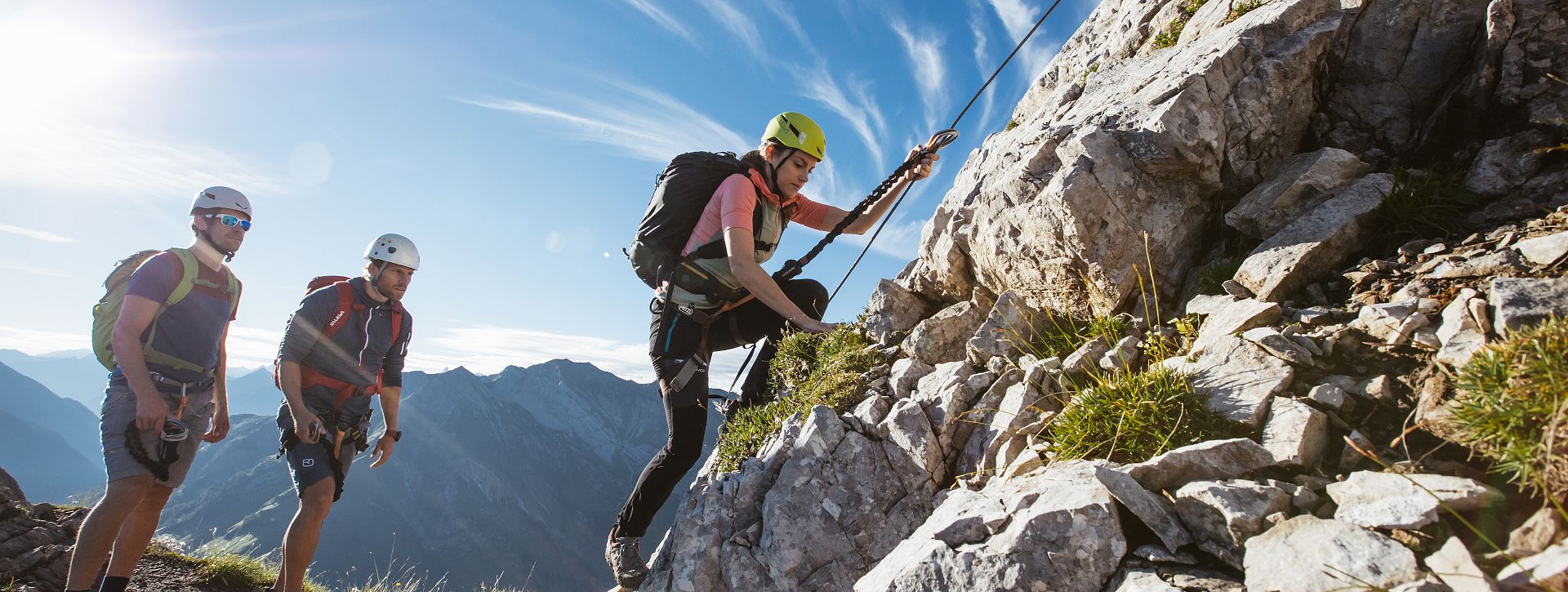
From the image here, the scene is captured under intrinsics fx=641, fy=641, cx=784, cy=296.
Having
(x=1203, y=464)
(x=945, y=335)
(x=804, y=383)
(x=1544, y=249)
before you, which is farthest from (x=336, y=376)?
(x=1544, y=249)

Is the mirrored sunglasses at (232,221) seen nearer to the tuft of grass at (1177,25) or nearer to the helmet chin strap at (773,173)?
the helmet chin strap at (773,173)

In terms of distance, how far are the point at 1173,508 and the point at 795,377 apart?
184 inches

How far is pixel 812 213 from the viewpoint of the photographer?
841cm

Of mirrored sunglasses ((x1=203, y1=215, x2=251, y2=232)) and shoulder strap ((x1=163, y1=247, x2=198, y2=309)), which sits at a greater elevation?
mirrored sunglasses ((x1=203, y1=215, x2=251, y2=232))

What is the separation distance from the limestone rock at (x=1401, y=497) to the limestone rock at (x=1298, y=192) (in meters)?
2.65

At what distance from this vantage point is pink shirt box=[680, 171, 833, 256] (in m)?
6.25

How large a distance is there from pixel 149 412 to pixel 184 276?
58.7 inches

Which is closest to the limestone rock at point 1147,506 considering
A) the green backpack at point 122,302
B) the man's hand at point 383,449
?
the man's hand at point 383,449

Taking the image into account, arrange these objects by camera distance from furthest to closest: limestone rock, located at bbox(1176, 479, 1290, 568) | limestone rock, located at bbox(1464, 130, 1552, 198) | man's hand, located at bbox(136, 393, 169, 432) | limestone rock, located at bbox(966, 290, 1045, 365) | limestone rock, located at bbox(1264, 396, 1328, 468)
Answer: man's hand, located at bbox(136, 393, 169, 432)
limestone rock, located at bbox(966, 290, 1045, 365)
limestone rock, located at bbox(1464, 130, 1552, 198)
limestone rock, located at bbox(1264, 396, 1328, 468)
limestone rock, located at bbox(1176, 479, 1290, 568)

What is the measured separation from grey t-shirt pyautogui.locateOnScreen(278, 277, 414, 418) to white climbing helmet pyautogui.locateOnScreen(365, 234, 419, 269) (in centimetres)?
→ 36

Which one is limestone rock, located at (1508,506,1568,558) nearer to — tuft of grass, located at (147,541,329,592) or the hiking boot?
the hiking boot

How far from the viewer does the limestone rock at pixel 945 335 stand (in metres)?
6.25

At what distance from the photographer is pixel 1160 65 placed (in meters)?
6.39

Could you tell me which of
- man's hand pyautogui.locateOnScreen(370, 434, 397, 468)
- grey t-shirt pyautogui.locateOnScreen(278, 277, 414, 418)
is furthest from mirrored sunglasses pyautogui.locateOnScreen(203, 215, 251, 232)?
man's hand pyautogui.locateOnScreen(370, 434, 397, 468)
